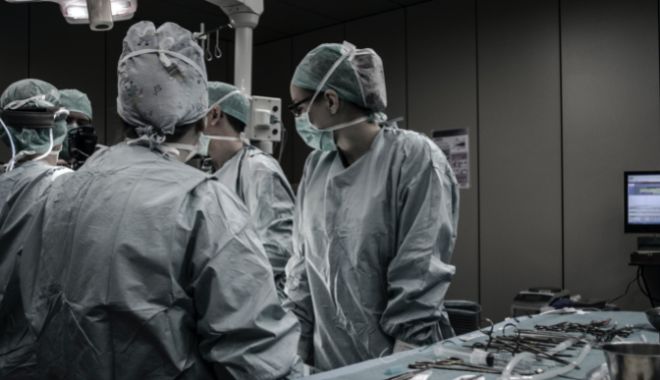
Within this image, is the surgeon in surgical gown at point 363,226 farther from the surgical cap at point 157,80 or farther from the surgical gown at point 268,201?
the surgical cap at point 157,80

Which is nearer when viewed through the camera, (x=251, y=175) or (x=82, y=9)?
(x=82, y=9)

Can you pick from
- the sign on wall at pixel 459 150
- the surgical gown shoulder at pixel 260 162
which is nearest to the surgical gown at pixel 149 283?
the surgical gown shoulder at pixel 260 162

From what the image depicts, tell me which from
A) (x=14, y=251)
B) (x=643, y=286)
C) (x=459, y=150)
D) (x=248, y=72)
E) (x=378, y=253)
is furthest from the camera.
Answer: (x=459, y=150)

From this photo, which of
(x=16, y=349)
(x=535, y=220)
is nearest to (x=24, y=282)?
(x=16, y=349)

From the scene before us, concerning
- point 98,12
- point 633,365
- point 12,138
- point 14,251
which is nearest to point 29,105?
point 12,138

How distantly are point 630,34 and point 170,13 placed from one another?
358cm

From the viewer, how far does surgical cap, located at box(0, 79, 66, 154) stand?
2107 mm

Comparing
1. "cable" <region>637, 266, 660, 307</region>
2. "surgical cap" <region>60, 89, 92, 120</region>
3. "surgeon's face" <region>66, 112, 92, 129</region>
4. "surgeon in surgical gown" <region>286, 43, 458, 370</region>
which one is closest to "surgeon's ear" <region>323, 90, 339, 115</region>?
"surgeon in surgical gown" <region>286, 43, 458, 370</region>

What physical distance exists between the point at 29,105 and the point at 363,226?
1.32 metres

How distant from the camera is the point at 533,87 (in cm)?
422

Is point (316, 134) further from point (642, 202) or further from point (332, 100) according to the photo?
point (642, 202)

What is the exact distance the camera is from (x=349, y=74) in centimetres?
183

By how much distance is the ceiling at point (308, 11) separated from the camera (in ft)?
15.6

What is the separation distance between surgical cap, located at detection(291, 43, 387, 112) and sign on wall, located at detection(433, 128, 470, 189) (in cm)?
281
